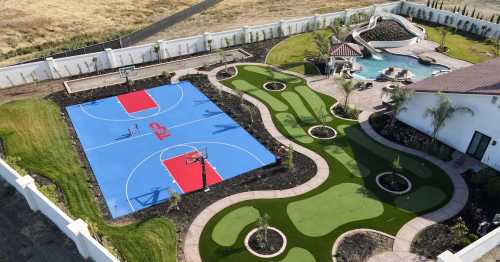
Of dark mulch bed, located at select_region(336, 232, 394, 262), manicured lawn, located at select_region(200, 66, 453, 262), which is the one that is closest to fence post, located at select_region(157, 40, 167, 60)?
manicured lawn, located at select_region(200, 66, 453, 262)

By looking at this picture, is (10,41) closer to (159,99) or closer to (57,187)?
(159,99)

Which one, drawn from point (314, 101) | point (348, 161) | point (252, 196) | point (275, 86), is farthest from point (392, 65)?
point (252, 196)

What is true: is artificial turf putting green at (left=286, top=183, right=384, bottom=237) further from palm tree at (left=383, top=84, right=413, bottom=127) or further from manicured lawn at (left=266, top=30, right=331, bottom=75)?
manicured lawn at (left=266, top=30, right=331, bottom=75)

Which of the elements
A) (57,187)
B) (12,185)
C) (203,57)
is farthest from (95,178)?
(203,57)

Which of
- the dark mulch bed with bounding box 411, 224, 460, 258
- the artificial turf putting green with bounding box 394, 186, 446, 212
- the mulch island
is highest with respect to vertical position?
the mulch island

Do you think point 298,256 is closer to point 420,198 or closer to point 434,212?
point 434,212

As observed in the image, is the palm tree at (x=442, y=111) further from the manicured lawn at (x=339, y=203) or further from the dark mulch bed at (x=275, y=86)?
the dark mulch bed at (x=275, y=86)

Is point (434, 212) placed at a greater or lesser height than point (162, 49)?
lesser
